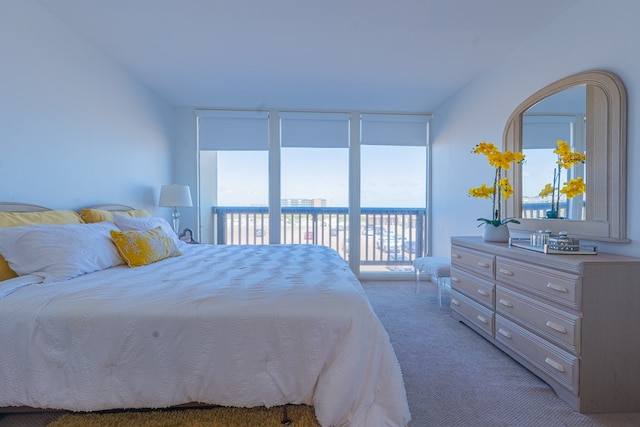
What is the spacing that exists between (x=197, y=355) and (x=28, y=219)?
155 cm

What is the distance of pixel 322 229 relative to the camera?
4.90 metres

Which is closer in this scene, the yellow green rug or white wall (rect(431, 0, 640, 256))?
the yellow green rug

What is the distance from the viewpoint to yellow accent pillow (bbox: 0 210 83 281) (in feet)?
5.17

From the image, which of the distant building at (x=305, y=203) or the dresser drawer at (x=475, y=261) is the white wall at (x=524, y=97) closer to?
the dresser drawer at (x=475, y=261)

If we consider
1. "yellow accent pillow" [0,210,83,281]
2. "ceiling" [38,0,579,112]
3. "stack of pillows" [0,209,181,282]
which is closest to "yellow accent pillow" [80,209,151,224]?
"stack of pillows" [0,209,181,282]

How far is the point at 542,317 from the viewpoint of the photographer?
1.76 meters

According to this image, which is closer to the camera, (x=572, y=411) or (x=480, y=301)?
(x=572, y=411)

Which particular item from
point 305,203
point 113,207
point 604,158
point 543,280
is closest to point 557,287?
point 543,280

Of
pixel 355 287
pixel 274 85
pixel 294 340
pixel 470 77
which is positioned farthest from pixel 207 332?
pixel 470 77

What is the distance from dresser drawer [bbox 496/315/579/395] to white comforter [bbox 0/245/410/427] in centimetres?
101

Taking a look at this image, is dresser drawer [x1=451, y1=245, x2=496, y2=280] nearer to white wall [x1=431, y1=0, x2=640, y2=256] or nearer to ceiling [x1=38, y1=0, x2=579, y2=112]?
white wall [x1=431, y1=0, x2=640, y2=256]

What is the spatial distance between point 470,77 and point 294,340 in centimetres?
338

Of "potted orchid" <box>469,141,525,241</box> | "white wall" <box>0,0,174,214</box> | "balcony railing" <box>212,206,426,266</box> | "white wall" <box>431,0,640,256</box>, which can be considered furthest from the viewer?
"balcony railing" <box>212,206,426,266</box>

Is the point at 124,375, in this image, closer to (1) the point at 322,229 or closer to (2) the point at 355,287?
(2) the point at 355,287
